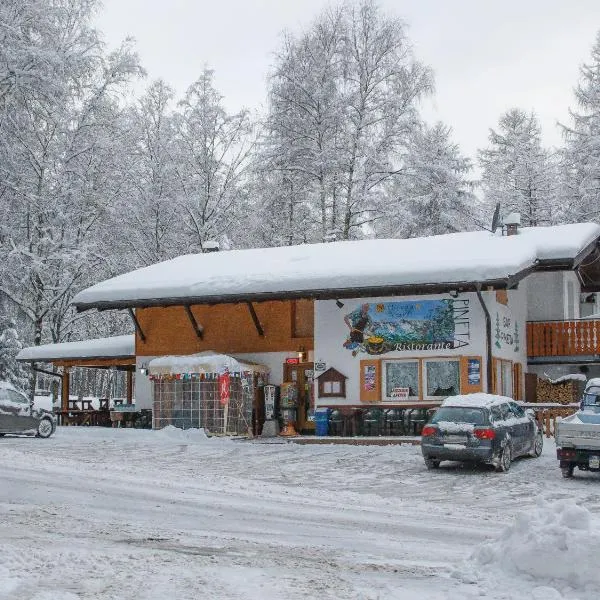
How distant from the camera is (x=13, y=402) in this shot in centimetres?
2623

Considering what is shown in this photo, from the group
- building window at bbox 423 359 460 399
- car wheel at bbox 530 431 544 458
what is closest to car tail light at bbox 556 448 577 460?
car wheel at bbox 530 431 544 458

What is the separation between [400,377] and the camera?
2633 cm

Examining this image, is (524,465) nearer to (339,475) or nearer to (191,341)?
(339,475)

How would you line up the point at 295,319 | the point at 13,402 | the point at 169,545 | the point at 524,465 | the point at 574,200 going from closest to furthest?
the point at 169,545
the point at 524,465
the point at 13,402
the point at 295,319
the point at 574,200

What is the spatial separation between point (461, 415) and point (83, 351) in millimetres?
17062

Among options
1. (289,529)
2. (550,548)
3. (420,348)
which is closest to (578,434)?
(289,529)

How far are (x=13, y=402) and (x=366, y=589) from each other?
1993 centimetres

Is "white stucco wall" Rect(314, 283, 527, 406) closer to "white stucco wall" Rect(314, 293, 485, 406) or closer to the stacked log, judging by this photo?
"white stucco wall" Rect(314, 293, 485, 406)

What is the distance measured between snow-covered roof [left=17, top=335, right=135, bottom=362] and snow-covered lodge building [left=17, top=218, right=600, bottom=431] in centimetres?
165

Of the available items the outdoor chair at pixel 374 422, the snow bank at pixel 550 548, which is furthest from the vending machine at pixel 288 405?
the snow bank at pixel 550 548

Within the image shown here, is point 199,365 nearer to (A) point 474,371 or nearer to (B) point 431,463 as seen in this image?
(A) point 474,371

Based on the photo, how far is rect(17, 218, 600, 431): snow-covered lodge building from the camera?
2562 centimetres

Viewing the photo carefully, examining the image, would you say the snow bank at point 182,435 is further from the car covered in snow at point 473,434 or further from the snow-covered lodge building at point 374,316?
the car covered in snow at point 473,434

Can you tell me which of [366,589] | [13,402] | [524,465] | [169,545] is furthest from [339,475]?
[13,402]
